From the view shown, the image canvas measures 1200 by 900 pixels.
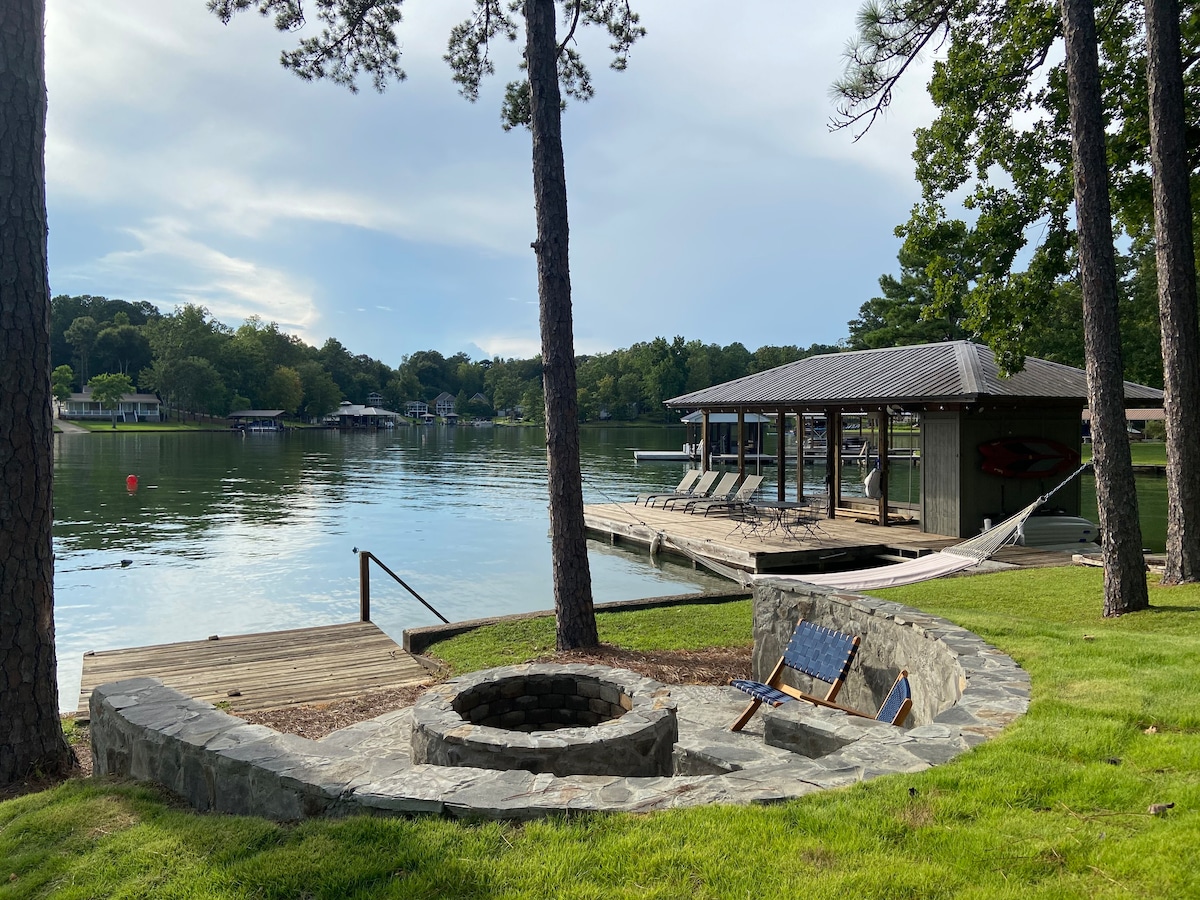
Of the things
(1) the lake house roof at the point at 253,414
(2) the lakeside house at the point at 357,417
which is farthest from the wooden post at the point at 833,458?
(2) the lakeside house at the point at 357,417

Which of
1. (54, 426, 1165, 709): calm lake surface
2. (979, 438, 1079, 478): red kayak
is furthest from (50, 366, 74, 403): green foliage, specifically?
(979, 438, 1079, 478): red kayak

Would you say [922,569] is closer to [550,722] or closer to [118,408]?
[550,722]

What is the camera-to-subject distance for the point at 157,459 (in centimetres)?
4025

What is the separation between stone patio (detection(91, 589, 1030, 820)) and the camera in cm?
294

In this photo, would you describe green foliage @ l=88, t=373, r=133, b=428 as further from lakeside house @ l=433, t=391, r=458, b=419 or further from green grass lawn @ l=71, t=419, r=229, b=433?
lakeside house @ l=433, t=391, r=458, b=419

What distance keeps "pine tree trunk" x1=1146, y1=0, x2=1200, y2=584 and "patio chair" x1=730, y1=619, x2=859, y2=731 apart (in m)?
4.69

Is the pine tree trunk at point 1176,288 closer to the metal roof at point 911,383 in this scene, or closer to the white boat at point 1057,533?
the metal roof at point 911,383

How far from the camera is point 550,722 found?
4.73m

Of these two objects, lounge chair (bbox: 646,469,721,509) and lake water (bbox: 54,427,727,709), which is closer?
lake water (bbox: 54,427,727,709)

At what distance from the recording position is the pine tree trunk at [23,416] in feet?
14.6

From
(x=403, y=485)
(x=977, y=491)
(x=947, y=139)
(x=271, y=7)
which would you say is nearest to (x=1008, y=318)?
(x=947, y=139)

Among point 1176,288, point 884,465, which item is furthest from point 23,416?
point 884,465

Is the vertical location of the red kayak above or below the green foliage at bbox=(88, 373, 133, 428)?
below

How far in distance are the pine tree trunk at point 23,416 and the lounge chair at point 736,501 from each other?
42.3 ft
